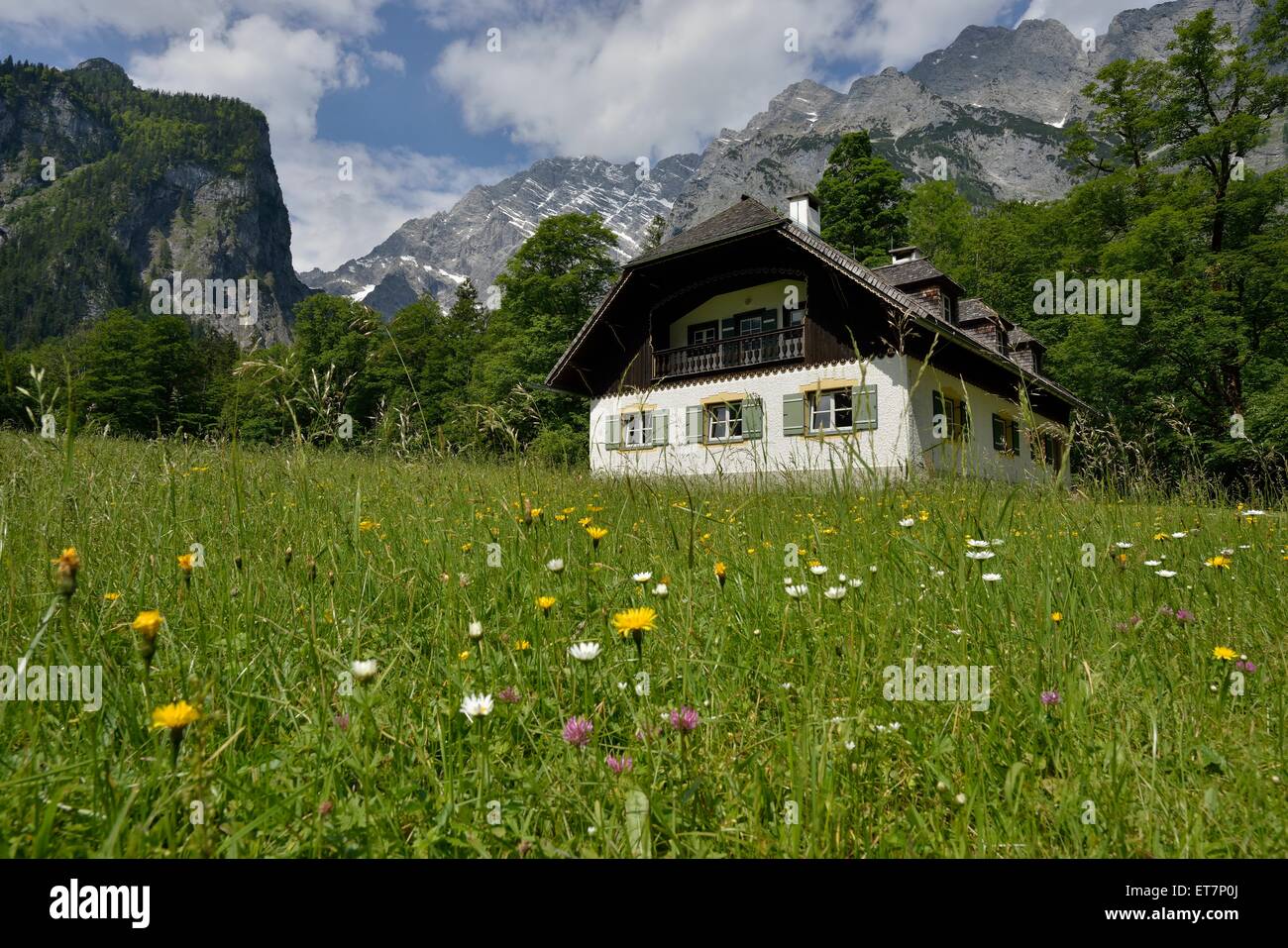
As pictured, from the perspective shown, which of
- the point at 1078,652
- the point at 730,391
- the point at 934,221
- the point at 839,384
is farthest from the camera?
the point at 934,221

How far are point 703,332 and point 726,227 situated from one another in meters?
4.05

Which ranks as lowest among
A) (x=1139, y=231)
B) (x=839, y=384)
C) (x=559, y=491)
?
(x=559, y=491)

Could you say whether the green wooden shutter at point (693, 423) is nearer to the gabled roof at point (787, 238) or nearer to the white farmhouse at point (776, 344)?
the white farmhouse at point (776, 344)

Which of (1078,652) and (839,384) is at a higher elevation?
(839,384)

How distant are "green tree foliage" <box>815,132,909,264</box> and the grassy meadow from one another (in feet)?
106

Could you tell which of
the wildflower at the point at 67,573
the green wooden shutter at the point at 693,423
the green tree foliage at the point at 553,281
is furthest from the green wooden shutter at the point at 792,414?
the wildflower at the point at 67,573

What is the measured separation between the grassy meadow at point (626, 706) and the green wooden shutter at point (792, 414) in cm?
1634

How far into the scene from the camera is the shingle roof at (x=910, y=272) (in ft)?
70.7

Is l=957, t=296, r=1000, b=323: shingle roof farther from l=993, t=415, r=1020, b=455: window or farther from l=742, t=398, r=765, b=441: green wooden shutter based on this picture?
l=742, t=398, r=765, b=441: green wooden shutter

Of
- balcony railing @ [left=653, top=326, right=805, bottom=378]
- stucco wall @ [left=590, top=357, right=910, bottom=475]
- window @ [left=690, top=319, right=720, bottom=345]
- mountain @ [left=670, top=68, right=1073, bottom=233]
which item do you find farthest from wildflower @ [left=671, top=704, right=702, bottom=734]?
mountain @ [left=670, top=68, right=1073, bottom=233]
